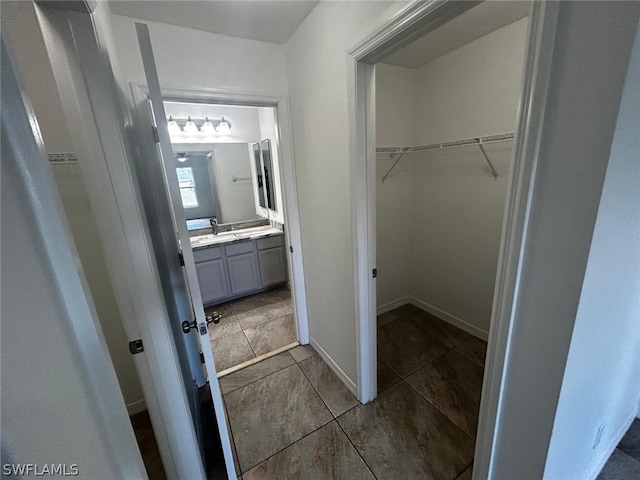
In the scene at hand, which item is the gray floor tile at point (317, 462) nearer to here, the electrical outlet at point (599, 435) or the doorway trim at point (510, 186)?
the doorway trim at point (510, 186)

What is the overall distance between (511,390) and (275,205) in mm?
3091

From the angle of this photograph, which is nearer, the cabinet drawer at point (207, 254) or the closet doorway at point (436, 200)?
the closet doorway at point (436, 200)

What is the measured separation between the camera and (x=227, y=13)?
1540 mm

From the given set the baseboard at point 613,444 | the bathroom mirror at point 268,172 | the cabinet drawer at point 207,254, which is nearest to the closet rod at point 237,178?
the bathroom mirror at point 268,172

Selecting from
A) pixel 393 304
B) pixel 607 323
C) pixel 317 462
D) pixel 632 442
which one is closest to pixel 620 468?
pixel 632 442

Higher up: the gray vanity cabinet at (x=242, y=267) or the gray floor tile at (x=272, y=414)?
the gray vanity cabinet at (x=242, y=267)

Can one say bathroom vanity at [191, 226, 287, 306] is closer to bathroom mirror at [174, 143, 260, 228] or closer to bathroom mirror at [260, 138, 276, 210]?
bathroom mirror at [174, 143, 260, 228]

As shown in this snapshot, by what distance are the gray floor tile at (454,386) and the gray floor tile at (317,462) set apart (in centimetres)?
68

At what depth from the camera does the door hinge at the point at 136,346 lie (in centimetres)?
95

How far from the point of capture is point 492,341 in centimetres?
99

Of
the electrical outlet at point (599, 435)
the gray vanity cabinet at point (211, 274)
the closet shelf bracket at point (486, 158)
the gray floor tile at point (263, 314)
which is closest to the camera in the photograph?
the electrical outlet at point (599, 435)

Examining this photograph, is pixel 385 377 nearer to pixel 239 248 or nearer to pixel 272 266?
pixel 272 266

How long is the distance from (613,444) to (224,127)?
4.23m

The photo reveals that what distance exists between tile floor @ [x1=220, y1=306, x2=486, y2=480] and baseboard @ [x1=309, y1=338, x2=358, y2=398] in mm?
40
